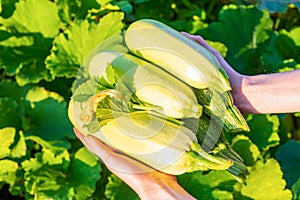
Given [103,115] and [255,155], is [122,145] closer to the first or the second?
[103,115]

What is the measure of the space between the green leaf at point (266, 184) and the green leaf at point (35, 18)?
2.20ft

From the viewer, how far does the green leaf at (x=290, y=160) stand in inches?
57.9

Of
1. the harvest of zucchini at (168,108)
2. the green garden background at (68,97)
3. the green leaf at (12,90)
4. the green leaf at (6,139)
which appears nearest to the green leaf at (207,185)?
the green garden background at (68,97)

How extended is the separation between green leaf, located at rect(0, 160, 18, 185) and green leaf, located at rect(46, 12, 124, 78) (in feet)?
0.84

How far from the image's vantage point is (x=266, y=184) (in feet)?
4.44

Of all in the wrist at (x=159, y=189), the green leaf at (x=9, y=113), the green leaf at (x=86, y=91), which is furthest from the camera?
the green leaf at (x=9, y=113)

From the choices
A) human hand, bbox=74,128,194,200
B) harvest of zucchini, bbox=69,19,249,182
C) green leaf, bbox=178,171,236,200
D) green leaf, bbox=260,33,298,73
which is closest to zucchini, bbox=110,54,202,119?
harvest of zucchini, bbox=69,19,249,182

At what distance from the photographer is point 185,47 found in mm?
976

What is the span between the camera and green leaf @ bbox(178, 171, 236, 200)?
1335 millimetres

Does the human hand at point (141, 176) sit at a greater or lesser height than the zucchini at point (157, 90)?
lesser

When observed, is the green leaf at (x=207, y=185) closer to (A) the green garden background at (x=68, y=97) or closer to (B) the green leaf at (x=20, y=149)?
(A) the green garden background at (x=68, y=97)

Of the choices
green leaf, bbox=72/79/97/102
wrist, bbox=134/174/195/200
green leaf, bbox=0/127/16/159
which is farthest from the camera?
green leaf, bbox=0/127/16/159

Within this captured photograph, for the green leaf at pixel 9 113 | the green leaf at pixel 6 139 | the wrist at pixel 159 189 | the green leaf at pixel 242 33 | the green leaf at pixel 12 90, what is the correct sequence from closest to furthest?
the wrist at pixel 159 189 → the green leaf at pixel 6 139 → the green leaf at pixel 9 113 → the green leaf at pixel 12 90 → the green leaf at pixel 242 33

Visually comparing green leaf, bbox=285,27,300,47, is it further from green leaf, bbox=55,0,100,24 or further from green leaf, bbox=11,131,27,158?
green leaf, bbox=11,131,27,158
